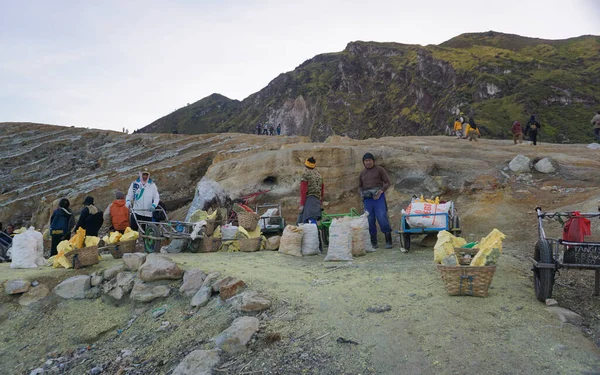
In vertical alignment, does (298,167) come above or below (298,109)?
below

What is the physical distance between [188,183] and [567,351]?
16.2 metres

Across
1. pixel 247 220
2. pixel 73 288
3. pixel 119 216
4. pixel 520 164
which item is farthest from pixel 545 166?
pixel 73 288

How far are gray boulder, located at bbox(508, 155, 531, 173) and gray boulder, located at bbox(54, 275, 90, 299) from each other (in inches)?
369

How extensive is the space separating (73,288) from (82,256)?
691 mm

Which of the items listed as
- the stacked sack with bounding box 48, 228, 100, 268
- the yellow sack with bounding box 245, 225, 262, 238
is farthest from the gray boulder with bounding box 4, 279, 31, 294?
the yellow sack with bounding box 245, 225, 262, 238

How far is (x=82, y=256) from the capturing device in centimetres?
663

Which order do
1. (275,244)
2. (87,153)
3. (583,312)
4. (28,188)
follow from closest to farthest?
(583,312)
(275,244)
(28,188)
(87,153)

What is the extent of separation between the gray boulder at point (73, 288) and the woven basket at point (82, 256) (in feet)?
1.50

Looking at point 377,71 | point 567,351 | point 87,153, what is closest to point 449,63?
point 377,71

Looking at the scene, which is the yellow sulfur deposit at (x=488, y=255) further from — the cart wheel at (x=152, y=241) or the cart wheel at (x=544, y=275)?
the cart wheel at (x=152, y=241)

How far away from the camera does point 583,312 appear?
3.98m

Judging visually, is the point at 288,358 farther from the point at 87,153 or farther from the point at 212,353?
the point at 87,153

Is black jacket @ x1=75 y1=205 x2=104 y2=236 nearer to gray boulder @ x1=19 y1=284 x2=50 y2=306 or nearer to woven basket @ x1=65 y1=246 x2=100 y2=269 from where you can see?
woven basket @ x1=65 y1=246 x2=100 y2=269

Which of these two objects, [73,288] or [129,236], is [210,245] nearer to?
[129,236]
